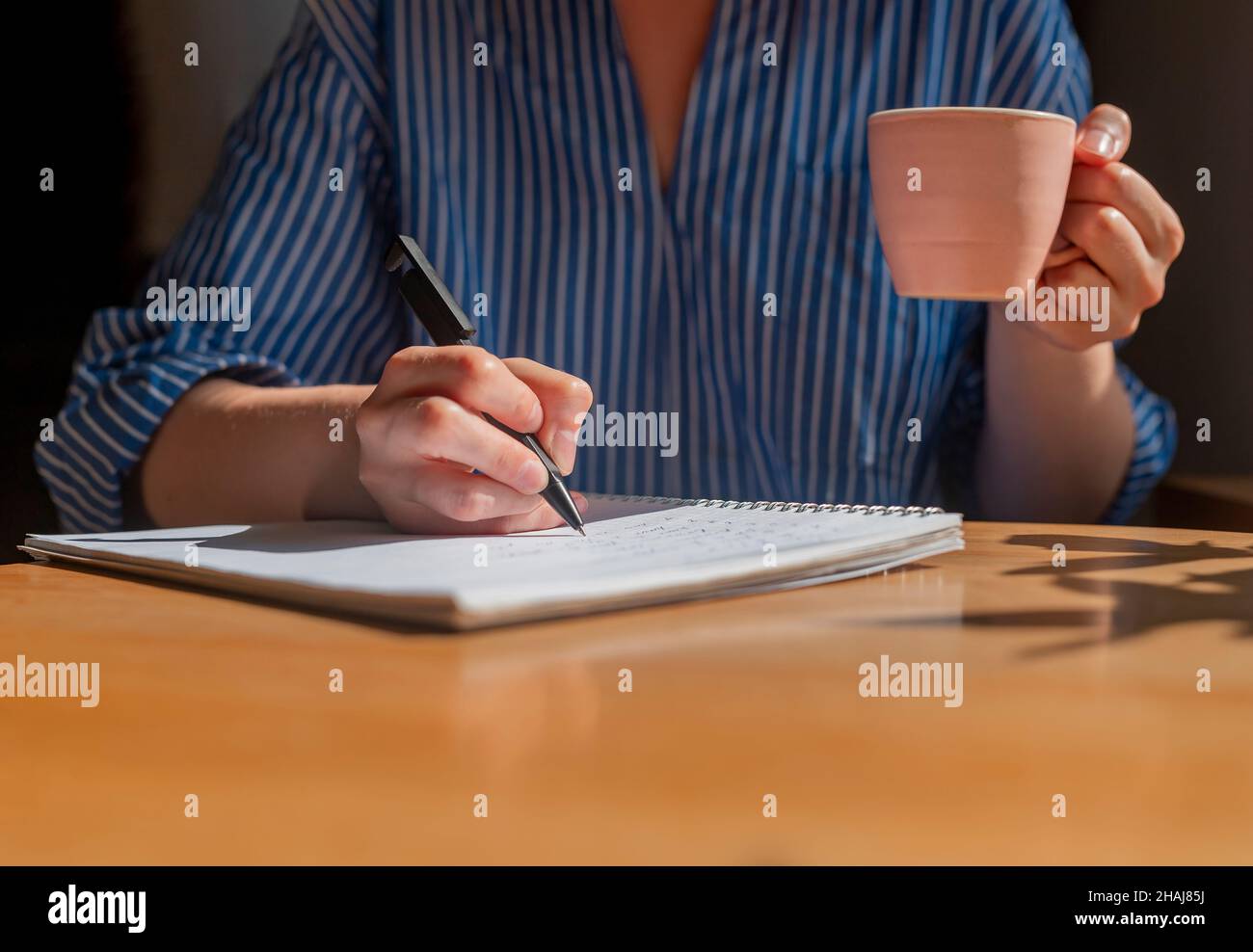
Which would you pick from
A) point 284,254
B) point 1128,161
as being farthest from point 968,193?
point 1128,161

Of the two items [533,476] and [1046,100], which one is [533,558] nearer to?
→ [533,476]

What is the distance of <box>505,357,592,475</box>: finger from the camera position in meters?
0.68

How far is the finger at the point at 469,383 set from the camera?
62cm

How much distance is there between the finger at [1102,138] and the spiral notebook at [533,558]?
308 millimetres

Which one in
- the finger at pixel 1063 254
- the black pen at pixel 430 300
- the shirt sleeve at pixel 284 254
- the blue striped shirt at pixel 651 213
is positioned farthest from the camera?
the blue striped shirt at pixel 651 213

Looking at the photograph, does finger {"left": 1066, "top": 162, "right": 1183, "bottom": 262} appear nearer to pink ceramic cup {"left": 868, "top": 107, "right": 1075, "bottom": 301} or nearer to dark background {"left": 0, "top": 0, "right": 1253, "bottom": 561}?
pink ceramic cup {"left": 868, "top": 107, "right": 1075, "bottom": 301}

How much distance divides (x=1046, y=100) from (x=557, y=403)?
0.73 meters

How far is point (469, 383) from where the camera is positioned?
0.62m

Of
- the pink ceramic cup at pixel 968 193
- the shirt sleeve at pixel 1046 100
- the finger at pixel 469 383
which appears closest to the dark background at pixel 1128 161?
the shirt sleeve at pixel 1046 100

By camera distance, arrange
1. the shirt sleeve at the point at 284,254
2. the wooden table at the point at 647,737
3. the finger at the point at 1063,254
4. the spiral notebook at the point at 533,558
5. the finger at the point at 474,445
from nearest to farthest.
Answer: the wooden table at the point at 647,737 < the spiral notebook at the point at 533,558 < the finger at the point at 474,445 < the finger at the point at 1063,254 < the shirt sleeve at the point at 284,254

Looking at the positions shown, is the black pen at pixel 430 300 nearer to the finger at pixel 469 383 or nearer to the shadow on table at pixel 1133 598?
the finger at pixel 469 383
